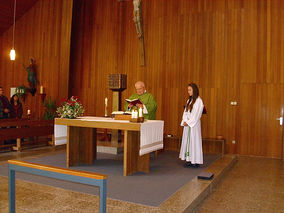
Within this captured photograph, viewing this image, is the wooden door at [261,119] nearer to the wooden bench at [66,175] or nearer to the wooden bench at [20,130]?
the wooden bench at [20,130]

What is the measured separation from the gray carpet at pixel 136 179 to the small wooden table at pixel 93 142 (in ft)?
0.59

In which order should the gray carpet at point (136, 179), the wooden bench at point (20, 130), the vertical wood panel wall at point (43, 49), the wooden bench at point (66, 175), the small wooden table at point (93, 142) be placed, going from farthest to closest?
1. the vertical wood panel wall at point (43, 49)
2. the wooden bench at point (20, 130)
3. the small wooden table at point (93, 142)
4. the gray carpet at point (136, 179)
5. the wooden bench at point (66, 175)

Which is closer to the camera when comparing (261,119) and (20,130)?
(20,130)

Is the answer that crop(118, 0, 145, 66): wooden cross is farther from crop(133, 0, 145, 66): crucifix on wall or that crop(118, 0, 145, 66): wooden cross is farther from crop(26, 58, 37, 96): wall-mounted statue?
crop(26, 58, 37, 96): wall-mounted statue

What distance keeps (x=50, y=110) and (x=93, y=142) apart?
420 cm

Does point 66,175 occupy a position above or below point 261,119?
below

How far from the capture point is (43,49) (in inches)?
414

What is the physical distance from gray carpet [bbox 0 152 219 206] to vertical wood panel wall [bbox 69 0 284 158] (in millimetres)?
1910

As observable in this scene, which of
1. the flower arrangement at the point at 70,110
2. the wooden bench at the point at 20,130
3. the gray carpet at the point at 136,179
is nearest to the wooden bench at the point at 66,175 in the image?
the gray carpet at the point at 136,179

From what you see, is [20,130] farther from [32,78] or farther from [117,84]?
[32,78]

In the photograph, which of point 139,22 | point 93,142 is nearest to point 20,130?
point 93,142

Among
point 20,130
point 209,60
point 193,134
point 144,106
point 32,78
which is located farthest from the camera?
point 32,78

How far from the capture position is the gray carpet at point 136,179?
378cm

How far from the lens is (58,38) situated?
10.1 metres
